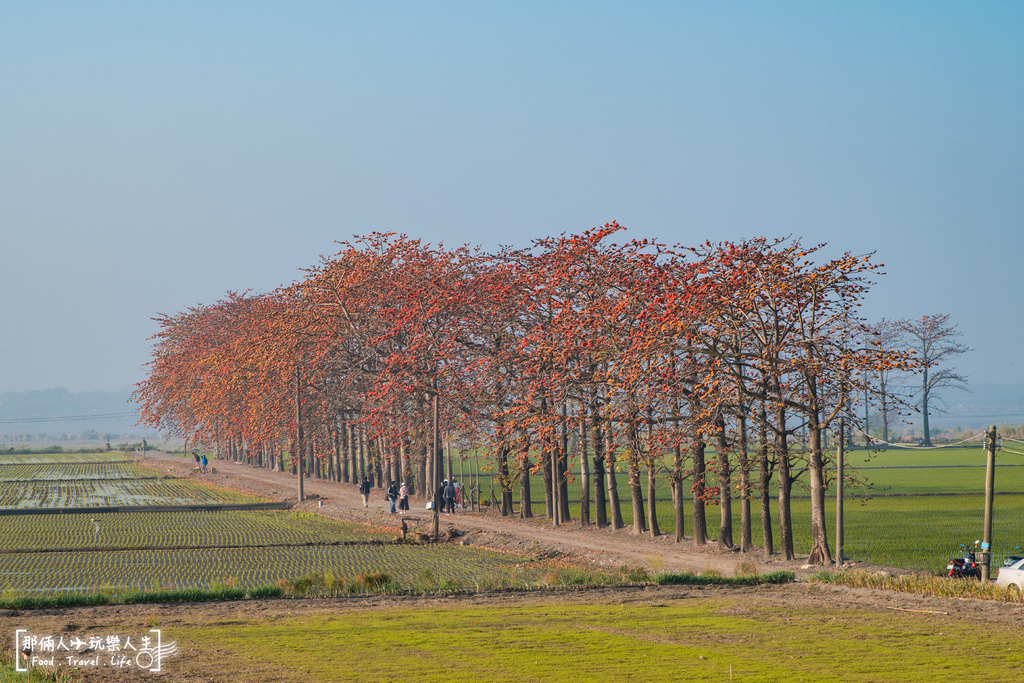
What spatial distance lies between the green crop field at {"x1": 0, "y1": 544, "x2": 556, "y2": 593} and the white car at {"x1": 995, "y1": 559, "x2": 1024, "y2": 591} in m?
12.2

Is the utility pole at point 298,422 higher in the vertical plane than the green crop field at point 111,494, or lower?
higher

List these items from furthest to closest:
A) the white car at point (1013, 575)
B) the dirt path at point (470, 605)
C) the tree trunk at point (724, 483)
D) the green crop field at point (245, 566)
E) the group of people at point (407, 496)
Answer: the group of people at point (407, 496)
the tree trunk at point (724, 483)
the green crop field at point (245, 566)
the white car at point (1013, 575)
the dirt path at point (470, 605)

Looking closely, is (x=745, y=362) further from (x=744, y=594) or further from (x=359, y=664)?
(x=359, y=664)

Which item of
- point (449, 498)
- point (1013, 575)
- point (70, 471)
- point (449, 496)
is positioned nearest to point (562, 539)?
point (449, 498)

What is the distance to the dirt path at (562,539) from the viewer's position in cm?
3294

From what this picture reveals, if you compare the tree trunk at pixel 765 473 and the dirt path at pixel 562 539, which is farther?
the dirt path at pixel 562 539

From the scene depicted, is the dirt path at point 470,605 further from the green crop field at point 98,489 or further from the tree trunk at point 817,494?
the green crop field at point 98,489

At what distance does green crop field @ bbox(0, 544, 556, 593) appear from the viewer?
30.1 m

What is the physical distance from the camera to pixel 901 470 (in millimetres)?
89688

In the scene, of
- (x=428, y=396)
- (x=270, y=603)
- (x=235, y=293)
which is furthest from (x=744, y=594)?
(x=235, y=293)

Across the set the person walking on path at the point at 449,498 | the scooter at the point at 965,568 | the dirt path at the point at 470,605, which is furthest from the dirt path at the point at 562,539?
the scooter at the point at 965,568

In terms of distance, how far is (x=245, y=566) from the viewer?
111 ft

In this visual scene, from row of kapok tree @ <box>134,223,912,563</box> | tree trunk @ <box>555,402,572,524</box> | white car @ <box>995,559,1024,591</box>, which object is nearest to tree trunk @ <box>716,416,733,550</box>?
row of kapok tree @ <box>134,223,912,563</box>

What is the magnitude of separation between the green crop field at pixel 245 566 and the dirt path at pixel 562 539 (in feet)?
5.12
